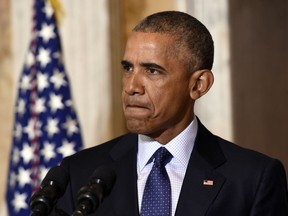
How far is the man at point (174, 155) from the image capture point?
2727mm

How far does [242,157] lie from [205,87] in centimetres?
28

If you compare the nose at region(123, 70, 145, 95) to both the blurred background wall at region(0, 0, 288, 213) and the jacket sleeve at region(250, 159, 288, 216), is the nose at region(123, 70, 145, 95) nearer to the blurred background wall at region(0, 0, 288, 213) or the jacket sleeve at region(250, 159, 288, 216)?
the jacket sleeve at region(250, 159, 288, 216)

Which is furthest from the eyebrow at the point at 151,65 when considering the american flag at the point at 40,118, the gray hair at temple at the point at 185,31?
the american flag at the point at 40,118

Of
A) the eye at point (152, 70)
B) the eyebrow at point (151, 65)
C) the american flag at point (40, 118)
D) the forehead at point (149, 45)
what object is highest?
the forehead at point (149, 45)

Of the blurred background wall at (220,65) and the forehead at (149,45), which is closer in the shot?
the forehead at (149,45)

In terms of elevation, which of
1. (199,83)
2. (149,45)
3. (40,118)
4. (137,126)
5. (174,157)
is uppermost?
(149,45)

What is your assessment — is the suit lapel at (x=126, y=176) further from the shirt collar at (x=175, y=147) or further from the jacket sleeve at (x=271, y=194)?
the jacket sleeve at (x=271, y=194)

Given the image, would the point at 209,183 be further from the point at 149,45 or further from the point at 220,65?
the point at 220,65

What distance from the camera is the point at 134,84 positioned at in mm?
2678

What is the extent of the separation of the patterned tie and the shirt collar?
0.02 m

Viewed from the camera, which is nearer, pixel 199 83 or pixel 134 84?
pixel 134 84

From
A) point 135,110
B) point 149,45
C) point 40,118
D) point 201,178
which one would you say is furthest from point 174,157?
point 40,118

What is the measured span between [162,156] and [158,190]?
0.14m

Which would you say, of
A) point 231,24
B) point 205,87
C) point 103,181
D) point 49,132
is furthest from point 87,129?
point 103,181
